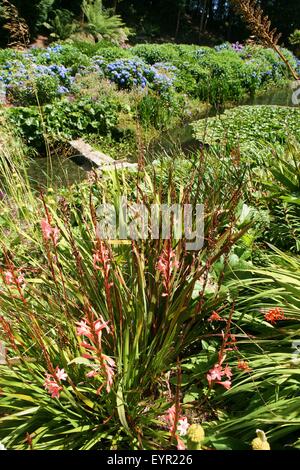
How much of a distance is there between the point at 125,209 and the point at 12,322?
915 mm

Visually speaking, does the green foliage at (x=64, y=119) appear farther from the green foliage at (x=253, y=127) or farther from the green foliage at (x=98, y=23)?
the green foliage at (x=98, y=23)

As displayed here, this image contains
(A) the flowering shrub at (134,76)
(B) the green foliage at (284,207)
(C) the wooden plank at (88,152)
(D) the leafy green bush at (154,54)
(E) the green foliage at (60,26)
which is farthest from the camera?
(E) the green foliage at (60,26)

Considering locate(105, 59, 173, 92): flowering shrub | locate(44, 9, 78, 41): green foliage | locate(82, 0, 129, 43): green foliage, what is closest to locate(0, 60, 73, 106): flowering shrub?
locate(105, 59, 173, 92): flowering shrub

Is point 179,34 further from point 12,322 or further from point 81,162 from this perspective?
point 12,322

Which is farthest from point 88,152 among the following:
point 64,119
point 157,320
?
point 157,320

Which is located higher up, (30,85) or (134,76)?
(30,85)

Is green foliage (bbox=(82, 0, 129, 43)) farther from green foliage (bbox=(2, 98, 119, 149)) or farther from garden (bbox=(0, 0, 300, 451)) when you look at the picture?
garden (bbox=(0, 0, 300, 451))

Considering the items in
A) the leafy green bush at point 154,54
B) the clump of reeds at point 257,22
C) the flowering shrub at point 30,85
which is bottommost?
the leafy green bush at point 154,54

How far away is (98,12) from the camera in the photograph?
18812 mm

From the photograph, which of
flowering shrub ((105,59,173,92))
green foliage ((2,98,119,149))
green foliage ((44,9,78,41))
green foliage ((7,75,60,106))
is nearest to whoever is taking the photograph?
green foliage ((2,98,119,149))

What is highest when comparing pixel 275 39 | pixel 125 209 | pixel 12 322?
pixel 275 39

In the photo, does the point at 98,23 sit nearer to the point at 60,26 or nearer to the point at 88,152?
the point at 60,26

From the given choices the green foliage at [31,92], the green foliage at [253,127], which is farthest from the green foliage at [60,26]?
the green foliage at [253,127]

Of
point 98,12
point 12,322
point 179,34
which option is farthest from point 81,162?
Answer: point 179,34
